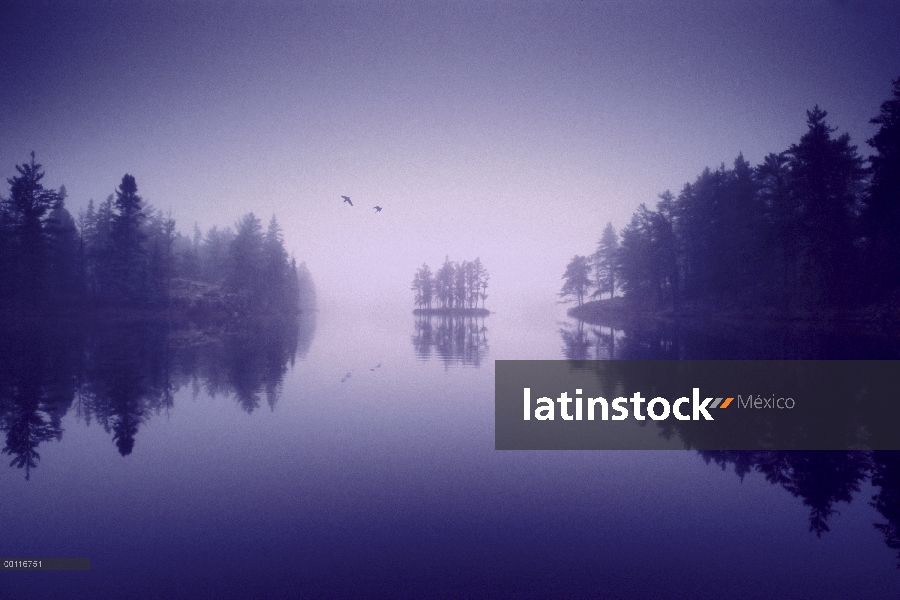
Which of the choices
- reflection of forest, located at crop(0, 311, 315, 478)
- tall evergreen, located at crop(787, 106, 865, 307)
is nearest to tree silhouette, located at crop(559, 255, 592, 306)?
tall evergreen, located at crop(787, 106, 865, 307)

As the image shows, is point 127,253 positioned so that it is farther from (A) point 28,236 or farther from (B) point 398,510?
(B) point 398,510

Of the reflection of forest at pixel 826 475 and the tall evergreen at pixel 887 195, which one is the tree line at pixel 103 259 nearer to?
the reflection of forest at pixel 826 475

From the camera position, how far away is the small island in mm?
104688

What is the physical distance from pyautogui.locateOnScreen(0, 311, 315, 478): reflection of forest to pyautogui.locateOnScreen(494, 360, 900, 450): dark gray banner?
7.48 m

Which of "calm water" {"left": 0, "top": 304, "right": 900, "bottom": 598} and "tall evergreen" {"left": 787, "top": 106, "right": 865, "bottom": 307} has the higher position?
"tall evergreen" {"left": 787, "top": 106, "right": 865, "bottom": 307}

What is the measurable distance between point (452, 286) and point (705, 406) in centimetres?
9541

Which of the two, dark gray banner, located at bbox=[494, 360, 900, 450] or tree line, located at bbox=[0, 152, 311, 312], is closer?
dark gray banner, located at bbox=[494, 360, 900, 450]

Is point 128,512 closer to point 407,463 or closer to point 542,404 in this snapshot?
point 407,463

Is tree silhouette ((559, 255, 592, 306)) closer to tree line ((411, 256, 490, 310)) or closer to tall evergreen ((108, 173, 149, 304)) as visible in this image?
tree line ((411, 256, 490, 310))

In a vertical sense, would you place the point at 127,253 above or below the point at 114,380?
above

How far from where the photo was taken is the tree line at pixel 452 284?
105062 mm

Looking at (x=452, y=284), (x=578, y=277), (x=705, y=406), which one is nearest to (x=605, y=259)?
(x=578, y=277)

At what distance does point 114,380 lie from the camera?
14.8m

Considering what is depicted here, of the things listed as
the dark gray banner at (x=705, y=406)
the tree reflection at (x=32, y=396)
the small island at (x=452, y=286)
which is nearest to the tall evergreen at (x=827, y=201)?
the dark gray banner at (x=705, y=406)
